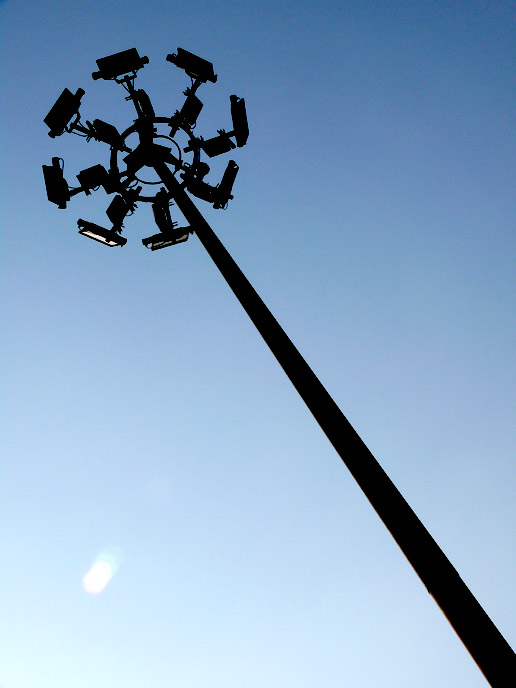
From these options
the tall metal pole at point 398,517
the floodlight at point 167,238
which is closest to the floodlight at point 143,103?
the floodlight at point 167,238

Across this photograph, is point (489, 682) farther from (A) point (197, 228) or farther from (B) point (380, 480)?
(A) point (197, 228)

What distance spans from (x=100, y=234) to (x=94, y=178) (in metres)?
0.98

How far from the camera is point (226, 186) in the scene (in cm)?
667

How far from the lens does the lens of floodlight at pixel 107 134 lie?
6.66m

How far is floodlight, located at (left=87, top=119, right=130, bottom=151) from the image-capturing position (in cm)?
666

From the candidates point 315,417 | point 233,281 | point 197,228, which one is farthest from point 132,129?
point 315,417

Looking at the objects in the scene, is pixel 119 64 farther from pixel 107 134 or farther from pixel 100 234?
pixel 100 234

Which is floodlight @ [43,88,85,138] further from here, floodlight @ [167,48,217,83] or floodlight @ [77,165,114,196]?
floodlight @ [167,48,217,83]

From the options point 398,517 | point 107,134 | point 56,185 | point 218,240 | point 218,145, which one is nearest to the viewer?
point 398,517

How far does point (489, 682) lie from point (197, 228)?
3.94m

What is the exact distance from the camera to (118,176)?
21.8 ft

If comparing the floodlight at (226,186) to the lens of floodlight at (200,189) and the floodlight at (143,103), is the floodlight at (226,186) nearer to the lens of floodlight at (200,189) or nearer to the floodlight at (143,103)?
the lens of floodlight at (200,189)

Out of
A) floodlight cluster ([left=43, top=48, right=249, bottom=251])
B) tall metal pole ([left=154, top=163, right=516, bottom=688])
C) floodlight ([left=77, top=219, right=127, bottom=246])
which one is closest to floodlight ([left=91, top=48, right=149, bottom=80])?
floodlight cluster ([left=43, top=48, right=249, bottom=251])

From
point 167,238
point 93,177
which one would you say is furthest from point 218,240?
point 93,177
